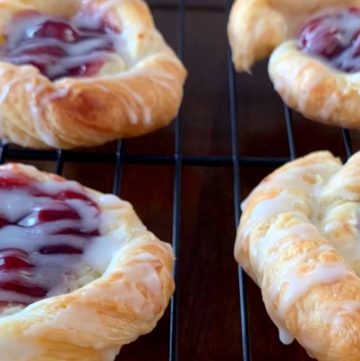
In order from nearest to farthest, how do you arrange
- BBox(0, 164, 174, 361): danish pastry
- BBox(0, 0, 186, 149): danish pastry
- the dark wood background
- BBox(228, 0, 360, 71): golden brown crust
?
BBox(0, 164, 174, 361): danish pastry < the dark wood background < BBox(0, 0, 186, 149): danish pastry < BBox(228, 0, 360, 71): golden brown crust

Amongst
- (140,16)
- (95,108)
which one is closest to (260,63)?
(140,16)

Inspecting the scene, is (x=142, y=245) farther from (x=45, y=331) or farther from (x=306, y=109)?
(x=306, y=109)

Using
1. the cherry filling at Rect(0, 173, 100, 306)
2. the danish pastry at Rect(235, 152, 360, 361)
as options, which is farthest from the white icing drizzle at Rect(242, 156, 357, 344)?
the cherry filling at Rect(0, 173, 100, 306)

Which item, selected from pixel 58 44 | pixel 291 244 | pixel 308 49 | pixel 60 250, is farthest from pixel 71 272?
pixel 308 49

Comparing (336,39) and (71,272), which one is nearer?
(71,272)

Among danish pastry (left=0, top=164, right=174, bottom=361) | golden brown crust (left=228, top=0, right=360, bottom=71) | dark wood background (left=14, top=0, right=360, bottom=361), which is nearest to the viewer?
danish pastry (left=0, top=164, right=174, bottom=361)

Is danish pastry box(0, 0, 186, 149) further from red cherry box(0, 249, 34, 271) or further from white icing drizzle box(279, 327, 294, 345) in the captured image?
white icing drizzle box(279, 327, 294, 345)

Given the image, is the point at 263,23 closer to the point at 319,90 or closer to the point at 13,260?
the point at 319,90
